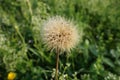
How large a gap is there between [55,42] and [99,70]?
0.70 m

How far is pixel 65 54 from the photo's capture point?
2988 millimetres

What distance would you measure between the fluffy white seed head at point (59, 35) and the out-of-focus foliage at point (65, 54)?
302mm

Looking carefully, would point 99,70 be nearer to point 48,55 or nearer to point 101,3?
point 48,55

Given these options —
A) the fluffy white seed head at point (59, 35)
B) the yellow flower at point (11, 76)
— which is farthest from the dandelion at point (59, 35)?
the yellow flower at point (11, 76)

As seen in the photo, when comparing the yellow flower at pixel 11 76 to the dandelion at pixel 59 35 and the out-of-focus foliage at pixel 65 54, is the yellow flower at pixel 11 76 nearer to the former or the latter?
the out-of-focus foliage at pixel 65 54

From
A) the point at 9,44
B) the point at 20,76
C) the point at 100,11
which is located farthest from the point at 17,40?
the point at 100,11

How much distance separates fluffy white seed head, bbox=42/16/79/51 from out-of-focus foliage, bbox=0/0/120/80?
30cm

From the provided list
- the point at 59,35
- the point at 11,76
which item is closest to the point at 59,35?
the point at 59,35

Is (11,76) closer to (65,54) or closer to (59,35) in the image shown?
(65,54)

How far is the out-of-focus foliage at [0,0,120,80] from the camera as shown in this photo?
2.79 meters

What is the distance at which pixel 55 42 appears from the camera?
2.12 m

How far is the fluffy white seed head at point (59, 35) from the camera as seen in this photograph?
2129 millimetres

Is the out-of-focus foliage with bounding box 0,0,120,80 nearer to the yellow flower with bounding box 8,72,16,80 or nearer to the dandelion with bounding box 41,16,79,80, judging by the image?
the yellow flower with bounding box 8,72,16,80

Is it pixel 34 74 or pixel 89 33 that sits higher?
pixel 89 33
